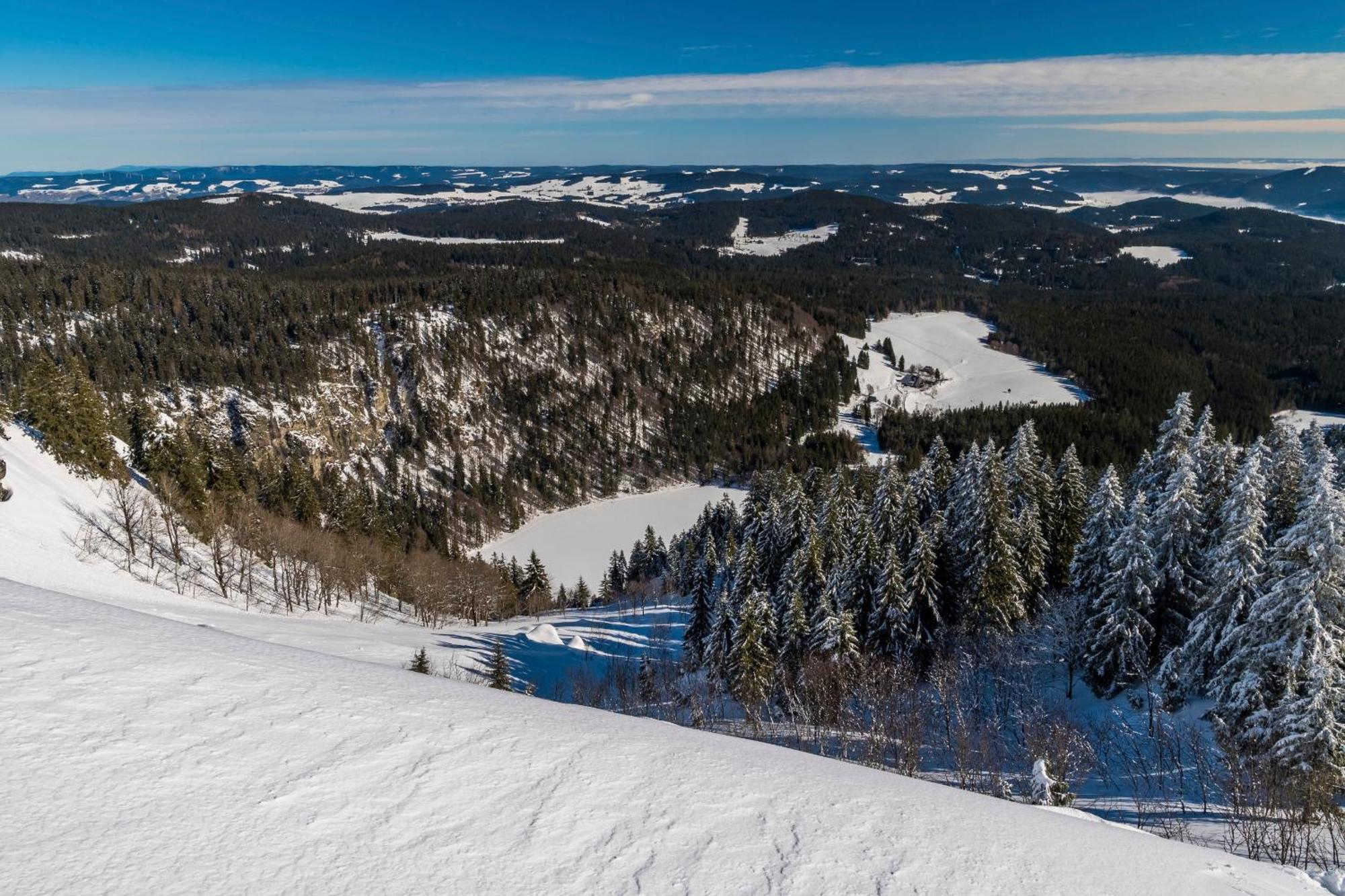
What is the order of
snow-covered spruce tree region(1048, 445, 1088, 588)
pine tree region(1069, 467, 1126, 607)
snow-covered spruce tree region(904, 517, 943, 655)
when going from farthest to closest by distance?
snow-covered spruce tree region(1048, 445, 1088, 588), snow-covered spruce tree region(904, 517, 943, 655), pine tree region(1069, 467, 1126, 607)

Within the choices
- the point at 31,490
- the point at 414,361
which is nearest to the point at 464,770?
the point at 31,490

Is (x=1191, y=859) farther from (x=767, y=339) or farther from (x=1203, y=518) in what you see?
(x=767, y=339)

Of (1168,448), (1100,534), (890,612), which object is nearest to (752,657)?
(890,612)

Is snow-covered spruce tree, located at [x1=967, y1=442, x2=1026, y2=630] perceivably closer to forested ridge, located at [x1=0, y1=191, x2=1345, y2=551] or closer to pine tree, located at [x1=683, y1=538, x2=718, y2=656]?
pine tree, located at [x1=683, y1=538, x2=718, y2=656]

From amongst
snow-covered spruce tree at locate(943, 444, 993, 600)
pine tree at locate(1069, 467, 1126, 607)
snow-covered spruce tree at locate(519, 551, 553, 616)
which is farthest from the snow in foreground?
snow-covered spruce tree at locate(519, 551, 553, 616)

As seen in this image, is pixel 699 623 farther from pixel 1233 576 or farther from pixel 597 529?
pixel 597 529

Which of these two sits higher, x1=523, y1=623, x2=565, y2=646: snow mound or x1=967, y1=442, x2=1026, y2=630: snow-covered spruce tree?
x1=967, y1=442, x2=1026, y2=630: snow-covered spruce tree

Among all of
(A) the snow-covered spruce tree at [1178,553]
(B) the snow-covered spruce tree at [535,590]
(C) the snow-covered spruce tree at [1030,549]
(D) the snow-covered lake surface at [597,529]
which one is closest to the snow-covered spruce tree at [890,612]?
(C) the snow-covered spruce tree at [1030,549]
